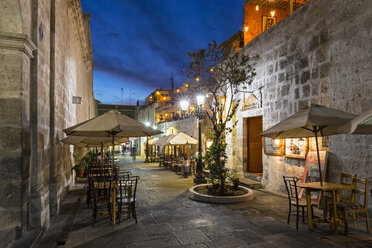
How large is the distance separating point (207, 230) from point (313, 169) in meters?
3.95

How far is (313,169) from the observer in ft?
24.6

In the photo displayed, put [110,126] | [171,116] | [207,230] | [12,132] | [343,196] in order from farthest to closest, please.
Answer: [171,116] < [343,196] < [110,126] < [207,230] < [12,132]

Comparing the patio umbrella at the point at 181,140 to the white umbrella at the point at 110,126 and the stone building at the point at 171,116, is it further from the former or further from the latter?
the white umbrella at the point at 110,126

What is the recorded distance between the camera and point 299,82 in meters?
8.27

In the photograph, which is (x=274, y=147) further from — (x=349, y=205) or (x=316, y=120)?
(x=316, y=120)

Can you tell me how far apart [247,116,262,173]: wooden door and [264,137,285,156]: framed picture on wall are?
2.04 m

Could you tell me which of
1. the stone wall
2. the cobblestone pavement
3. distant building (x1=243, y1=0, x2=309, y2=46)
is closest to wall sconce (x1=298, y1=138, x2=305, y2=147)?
the stone wall

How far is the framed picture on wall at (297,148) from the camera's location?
804 centimetres

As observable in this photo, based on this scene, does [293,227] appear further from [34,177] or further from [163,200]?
[34,177]

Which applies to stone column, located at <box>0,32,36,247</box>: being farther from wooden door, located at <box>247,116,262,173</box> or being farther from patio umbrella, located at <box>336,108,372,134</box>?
wooden door, located at <box>247,116,262,173</box>

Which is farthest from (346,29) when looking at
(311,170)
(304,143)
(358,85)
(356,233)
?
(356,233)

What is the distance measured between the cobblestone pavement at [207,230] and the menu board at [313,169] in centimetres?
85

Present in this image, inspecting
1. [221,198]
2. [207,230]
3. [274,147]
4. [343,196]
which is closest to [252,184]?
[274,147]

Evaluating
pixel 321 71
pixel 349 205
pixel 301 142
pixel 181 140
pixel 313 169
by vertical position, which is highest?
pixel 321 71
